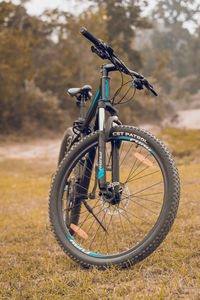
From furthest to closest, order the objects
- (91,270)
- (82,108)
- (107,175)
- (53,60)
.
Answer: (53,60) < (82,108) < (107,175) < (91,270)

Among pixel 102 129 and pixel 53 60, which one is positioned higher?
pixel 53 60

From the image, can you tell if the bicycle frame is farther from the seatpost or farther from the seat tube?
the seatpost

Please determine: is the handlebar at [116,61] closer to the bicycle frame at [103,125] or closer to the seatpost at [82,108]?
the bicycle frame at [103,125]

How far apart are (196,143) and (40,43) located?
16479 millimetres

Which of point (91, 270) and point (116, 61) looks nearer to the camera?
point (91, 270)

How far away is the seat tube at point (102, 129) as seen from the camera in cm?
239

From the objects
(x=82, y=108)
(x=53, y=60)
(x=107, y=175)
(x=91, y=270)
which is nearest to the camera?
(x=91, y=270)

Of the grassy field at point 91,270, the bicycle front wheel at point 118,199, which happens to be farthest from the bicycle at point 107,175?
the grassy field at point 91,270

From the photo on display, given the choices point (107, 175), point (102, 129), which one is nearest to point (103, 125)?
point (102, 129)

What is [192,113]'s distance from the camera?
30.1 m

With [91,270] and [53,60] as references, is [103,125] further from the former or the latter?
[53,60]

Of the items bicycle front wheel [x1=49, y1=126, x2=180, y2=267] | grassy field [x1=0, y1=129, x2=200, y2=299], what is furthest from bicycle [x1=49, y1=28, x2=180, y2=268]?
grassy field [x1=0, y1=129, x2=200, y2=299]

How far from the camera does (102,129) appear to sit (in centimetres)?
243

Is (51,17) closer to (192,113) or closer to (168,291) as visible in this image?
(192,113)
